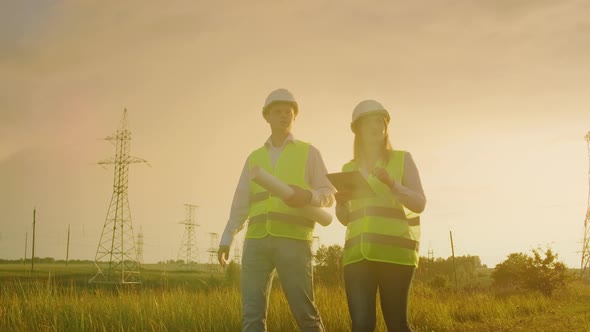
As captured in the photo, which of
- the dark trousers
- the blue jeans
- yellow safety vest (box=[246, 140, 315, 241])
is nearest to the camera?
the dark trousers

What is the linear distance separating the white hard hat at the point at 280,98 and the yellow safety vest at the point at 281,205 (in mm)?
405

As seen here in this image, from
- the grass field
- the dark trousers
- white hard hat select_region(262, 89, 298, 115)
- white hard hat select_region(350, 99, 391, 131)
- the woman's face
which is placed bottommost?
the grass field

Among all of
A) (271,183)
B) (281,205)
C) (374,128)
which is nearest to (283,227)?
(281,205)

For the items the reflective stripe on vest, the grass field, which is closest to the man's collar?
the reflective stripe on vest

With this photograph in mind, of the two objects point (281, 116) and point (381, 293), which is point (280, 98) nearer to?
point (281, 116)

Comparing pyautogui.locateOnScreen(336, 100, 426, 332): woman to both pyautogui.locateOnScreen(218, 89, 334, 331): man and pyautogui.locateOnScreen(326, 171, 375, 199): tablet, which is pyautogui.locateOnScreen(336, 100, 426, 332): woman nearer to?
pyautogui.locateOnScreen(326, 171, 375, 199): tablet

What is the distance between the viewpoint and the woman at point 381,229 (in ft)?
14.2

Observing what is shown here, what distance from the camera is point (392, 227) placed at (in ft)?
14.8

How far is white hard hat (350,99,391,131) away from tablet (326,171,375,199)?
2.21ft

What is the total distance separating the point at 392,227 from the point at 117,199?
53380 mm

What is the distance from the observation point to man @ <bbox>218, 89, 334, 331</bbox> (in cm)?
473

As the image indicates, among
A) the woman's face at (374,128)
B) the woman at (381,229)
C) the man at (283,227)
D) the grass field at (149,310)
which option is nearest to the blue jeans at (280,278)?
the man at (283,227)

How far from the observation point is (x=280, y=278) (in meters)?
4.79

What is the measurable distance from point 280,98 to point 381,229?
1633 millimetres
